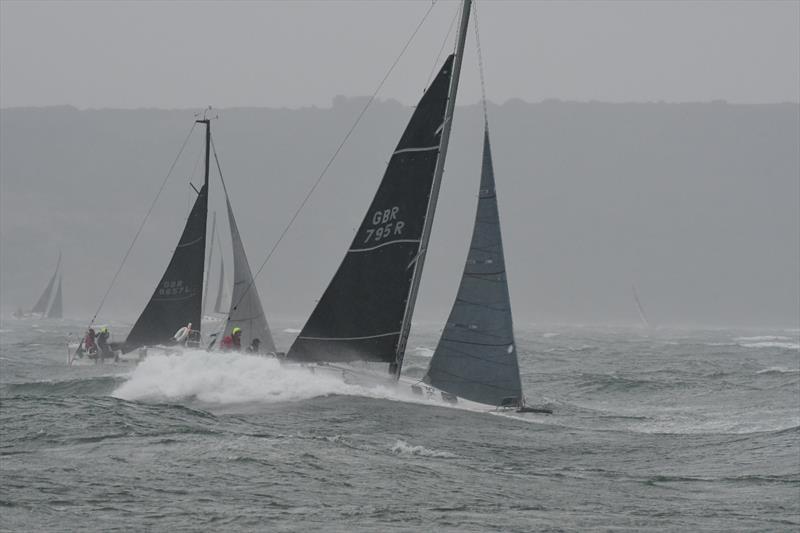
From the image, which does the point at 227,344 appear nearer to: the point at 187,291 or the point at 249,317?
the point at 249,317

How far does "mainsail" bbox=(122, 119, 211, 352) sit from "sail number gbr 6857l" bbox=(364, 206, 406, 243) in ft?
39.6

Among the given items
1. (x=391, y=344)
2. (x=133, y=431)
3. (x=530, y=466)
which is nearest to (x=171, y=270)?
(x=391, y=344)

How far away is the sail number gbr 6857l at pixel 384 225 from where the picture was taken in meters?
24.4

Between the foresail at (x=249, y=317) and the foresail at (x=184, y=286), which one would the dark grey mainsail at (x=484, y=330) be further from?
the foresail at (x=184, y=286)

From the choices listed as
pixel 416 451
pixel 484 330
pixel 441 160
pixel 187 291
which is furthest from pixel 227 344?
pixel 416 451

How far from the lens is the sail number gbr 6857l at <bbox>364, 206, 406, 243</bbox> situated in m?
24.4

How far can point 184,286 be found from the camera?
118ft

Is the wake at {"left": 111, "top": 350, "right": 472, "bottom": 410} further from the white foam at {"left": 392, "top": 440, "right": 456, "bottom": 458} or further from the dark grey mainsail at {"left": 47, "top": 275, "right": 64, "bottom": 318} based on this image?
the dark grey mainsail at {"left": 47, "top": 275, "right": 64, "bottom": 318}

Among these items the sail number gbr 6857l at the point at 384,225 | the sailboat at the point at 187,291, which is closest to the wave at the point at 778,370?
the sailboat at the point at 187,291

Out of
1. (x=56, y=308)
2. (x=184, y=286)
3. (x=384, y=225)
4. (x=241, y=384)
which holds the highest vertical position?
(x=56, y=308)

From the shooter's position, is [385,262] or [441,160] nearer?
[441,160]

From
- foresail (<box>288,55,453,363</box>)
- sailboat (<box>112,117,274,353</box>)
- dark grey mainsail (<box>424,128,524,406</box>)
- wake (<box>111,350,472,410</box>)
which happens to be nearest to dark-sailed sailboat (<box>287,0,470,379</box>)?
foresail (<box>288,55,453,363</box>)

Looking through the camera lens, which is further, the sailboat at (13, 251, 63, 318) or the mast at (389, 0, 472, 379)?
the sailboat at (13, 251, 63, 318)

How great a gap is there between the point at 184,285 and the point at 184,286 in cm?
3
